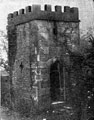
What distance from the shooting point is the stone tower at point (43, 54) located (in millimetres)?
10953

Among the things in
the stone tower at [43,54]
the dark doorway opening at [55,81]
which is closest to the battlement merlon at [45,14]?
the stone tower at [43,54]

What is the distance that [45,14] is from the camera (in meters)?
11.1

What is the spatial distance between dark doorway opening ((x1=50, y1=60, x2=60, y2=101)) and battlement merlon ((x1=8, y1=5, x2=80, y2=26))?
2.02 m

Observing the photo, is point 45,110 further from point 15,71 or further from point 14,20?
point 14,20

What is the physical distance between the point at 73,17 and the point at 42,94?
3894 millimetres

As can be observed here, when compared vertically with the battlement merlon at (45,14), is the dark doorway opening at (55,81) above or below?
below

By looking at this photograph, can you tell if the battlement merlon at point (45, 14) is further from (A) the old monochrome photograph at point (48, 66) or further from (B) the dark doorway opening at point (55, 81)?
(B) the dark doorway opening at point (55, 81)

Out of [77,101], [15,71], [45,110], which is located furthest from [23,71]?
[77,101]

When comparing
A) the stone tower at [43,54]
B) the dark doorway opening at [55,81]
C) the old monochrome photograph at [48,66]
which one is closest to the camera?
the old monochrome photograph at [48,66]

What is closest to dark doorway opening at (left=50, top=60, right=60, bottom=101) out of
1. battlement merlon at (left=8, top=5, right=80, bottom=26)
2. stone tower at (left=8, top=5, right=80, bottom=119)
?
stone tower at (left=8, top=5, right=80, bottom=119)

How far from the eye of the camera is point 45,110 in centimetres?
1086

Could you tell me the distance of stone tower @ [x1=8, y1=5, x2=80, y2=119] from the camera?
10953mm

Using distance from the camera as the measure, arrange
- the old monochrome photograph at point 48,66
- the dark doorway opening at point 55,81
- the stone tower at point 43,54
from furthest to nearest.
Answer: the dark doorway opening at point 55,81
the stone tower at point 43,54
the old monochrome photograph at point 48,66

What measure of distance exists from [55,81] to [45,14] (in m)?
3.03
